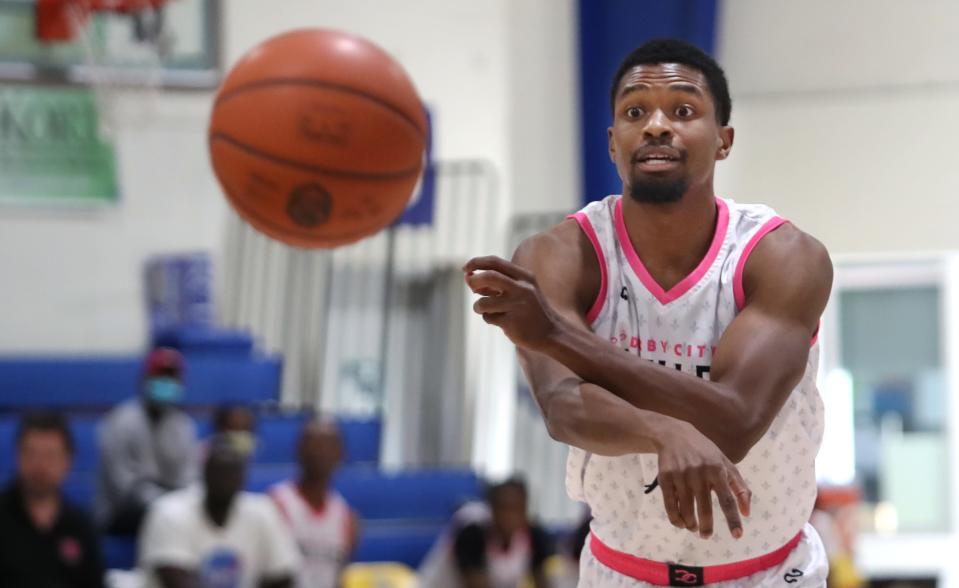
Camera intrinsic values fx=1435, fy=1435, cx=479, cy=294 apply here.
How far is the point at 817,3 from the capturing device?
22.7ft

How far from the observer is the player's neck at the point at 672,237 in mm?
2900

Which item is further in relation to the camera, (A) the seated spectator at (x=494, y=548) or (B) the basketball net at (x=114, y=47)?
(B) the basketball net at (x=114, y=47)

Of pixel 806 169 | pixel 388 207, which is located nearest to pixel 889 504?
pixel 806 169

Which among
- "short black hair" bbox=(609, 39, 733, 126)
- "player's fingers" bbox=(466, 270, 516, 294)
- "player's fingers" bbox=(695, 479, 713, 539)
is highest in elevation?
"short black hair" bbox=(609, 39, 733, 126)

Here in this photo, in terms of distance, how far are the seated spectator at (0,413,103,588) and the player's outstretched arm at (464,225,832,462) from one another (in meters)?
3.41

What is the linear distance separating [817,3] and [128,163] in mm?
5556

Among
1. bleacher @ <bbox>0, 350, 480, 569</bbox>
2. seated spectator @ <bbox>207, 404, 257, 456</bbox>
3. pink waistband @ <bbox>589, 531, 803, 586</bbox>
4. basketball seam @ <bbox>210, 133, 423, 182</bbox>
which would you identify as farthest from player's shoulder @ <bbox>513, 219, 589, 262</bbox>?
seated spectator @ <bbox>207, 404, 257, 456</bbox>

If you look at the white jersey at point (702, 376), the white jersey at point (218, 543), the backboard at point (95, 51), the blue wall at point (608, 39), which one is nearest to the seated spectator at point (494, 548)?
the white jersey at point (218, 543)

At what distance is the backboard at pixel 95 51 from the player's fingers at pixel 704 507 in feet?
26.8

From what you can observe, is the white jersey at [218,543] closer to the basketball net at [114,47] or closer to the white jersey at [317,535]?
the white jersey at [317,535]

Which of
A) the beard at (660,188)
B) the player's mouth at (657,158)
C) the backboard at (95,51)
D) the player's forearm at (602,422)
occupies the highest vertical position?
the backboard at (95,51)

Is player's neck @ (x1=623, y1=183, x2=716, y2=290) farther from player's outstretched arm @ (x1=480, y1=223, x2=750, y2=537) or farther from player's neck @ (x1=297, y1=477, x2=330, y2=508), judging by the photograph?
player's neck @ (x1=297, y1=477, x2=330, y2=508)

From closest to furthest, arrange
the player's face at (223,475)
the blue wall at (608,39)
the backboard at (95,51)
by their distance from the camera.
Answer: the player's face at (223,475)
the blue wall at (608,39)
the backboard at (95,51)

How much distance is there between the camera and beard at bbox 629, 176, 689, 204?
9.21 feet
